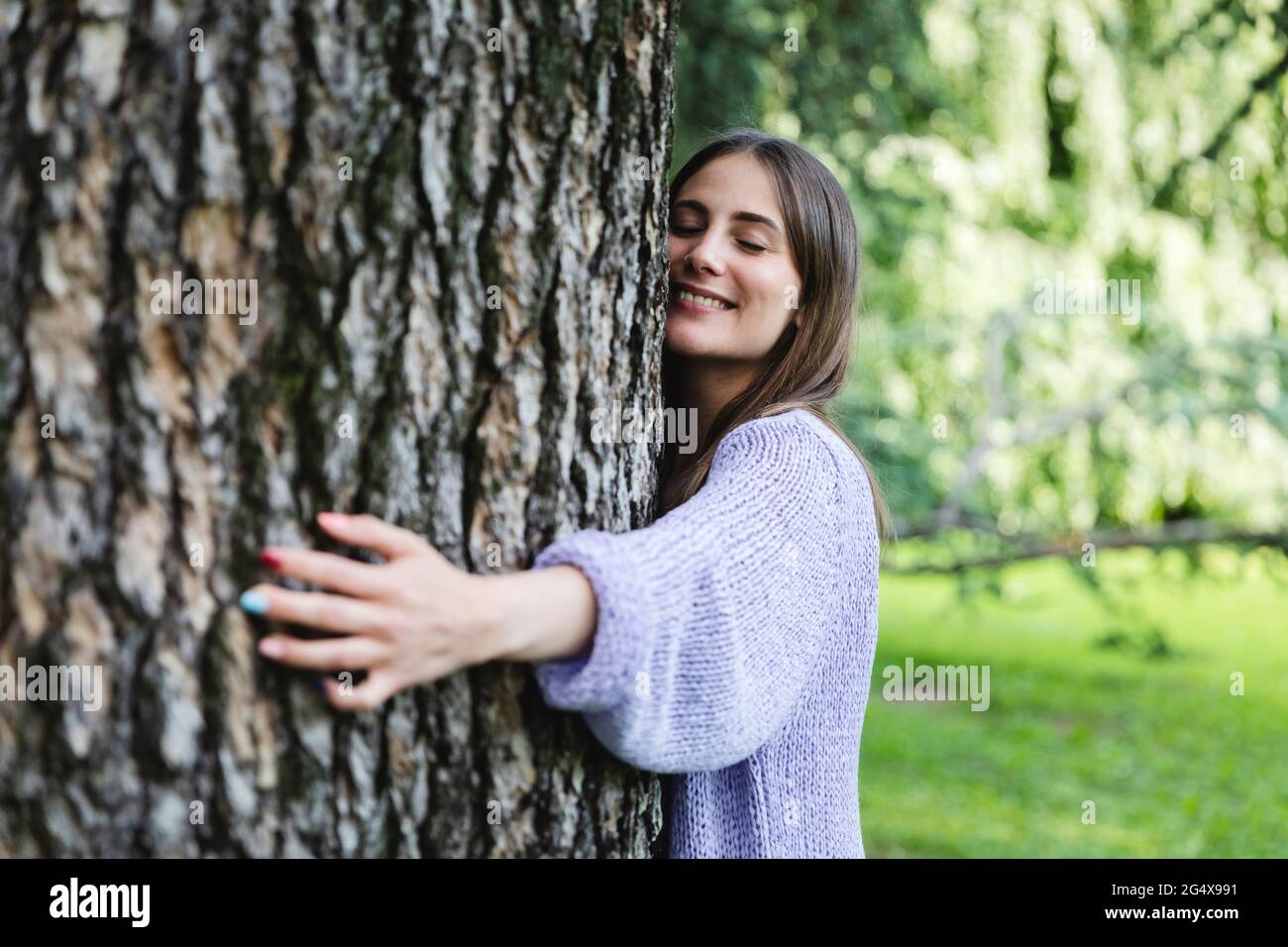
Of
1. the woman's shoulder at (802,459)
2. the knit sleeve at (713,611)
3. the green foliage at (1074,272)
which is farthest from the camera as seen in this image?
the green foliage at (1074,272)

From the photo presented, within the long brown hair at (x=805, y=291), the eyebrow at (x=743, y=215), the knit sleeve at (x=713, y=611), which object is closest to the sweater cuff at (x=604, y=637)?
the knit sleeve at (x=713, y=611)

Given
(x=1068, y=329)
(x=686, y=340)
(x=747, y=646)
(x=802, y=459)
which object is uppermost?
(x=1068, y=329)

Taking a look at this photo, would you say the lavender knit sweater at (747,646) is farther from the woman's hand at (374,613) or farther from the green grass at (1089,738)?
the green grass at (1089,738)

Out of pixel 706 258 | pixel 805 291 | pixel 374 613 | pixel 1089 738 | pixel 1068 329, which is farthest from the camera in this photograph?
pixel 1089 738

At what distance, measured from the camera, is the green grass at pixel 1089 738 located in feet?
21.9

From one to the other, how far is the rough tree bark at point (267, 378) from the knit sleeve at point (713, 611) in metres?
0.13

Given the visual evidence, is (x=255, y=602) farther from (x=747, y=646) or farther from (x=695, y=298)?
(x=695, y=298)

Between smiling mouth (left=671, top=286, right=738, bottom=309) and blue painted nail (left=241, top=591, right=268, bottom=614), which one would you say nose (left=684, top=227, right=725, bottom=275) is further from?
blue painted nail (left=241, top=591, right=268, bottom=614)

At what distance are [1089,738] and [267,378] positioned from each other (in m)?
8.36

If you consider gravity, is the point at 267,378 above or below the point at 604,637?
above

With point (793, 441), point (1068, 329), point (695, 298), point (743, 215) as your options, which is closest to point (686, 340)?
point (695, 298)

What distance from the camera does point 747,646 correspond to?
163 cm

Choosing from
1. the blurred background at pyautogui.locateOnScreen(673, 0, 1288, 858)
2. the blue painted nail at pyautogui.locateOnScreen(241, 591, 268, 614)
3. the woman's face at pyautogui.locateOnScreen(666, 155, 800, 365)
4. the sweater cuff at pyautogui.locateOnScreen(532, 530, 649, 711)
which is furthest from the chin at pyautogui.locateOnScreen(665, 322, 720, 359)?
the blurred background at pyautogui.locateOnScreen(673, 0, 1288, 858)

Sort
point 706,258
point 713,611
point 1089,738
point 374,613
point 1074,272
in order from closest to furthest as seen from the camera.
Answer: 1. point 374,613
2. point 713,611
3. point 706,258
4. point 1074,272
5. point 1089,738
